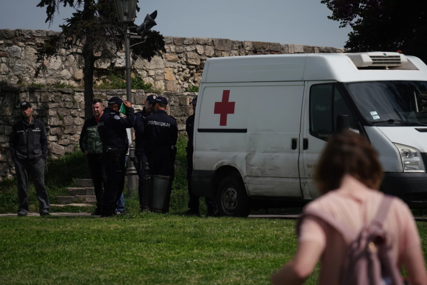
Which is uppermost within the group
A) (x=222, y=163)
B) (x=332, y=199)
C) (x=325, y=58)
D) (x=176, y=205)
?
(x=325, y=58)

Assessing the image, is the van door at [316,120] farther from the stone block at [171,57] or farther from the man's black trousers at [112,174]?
the stone block at [171,57]

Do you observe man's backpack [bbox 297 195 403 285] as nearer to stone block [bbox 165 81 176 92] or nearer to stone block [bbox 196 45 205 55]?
stone block [bbox 165 81 176 92]

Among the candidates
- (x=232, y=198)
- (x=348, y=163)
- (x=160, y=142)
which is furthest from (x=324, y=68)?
(x=348, y=163)

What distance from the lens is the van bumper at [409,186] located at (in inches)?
372

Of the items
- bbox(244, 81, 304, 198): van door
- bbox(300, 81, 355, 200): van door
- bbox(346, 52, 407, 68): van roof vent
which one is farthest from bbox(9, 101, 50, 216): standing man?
bbox(346, 52, 407, 68): van roof vent

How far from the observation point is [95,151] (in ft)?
41.9

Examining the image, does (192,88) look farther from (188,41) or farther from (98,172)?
(98,172)

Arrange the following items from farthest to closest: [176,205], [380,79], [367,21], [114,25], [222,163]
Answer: [114,25]
[367,21]
[176,205]
[222,163]
[380,79]

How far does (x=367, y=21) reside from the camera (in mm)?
16406

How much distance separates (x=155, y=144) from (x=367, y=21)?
21.0 ft

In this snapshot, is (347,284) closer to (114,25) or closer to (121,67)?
(114,25)

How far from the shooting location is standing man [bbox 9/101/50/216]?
42.8 feet

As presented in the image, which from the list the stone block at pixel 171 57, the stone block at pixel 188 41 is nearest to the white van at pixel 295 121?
the stone block at pixel 171 57

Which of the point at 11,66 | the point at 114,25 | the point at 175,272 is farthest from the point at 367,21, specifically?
the point at 175,272
